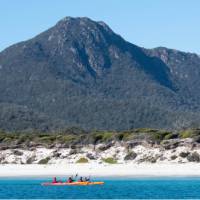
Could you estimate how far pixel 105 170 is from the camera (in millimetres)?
83500

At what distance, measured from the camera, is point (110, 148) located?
97.9m

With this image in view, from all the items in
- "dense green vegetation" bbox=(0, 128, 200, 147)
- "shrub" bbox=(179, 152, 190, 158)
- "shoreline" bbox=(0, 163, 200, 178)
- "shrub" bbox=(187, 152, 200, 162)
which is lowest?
"shoreline" bbox=(0, 163, 200, 178)

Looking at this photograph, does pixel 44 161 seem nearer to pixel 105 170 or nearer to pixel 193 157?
pixel 105 170

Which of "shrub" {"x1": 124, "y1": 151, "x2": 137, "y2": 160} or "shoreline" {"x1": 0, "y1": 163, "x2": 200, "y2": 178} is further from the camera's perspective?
"shrub" {"x1": 124, "y1": 151, "x2": 137, "y2": 160}

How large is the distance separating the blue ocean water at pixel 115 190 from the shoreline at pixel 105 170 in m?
4.07

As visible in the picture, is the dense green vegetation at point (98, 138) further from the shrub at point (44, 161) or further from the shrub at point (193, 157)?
the shrub at point (193, 157)

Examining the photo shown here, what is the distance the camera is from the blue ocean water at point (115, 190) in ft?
192

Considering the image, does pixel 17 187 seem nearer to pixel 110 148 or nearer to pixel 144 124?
pixel 110 148

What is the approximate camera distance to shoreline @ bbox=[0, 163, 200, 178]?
78438 millimetres

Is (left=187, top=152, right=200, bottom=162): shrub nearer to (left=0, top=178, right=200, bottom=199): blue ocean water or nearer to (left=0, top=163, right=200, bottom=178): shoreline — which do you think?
(left=0, top=163, right=200, bottom=178): shoreline

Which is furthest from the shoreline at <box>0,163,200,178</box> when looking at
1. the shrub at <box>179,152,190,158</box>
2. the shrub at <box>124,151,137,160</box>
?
the shrub at <box>124,151,137,160</box>

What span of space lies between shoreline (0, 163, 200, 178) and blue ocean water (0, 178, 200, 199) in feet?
13.4

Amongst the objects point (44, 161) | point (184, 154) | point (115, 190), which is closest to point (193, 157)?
point (184, 154)

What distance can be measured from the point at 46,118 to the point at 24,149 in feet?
275
